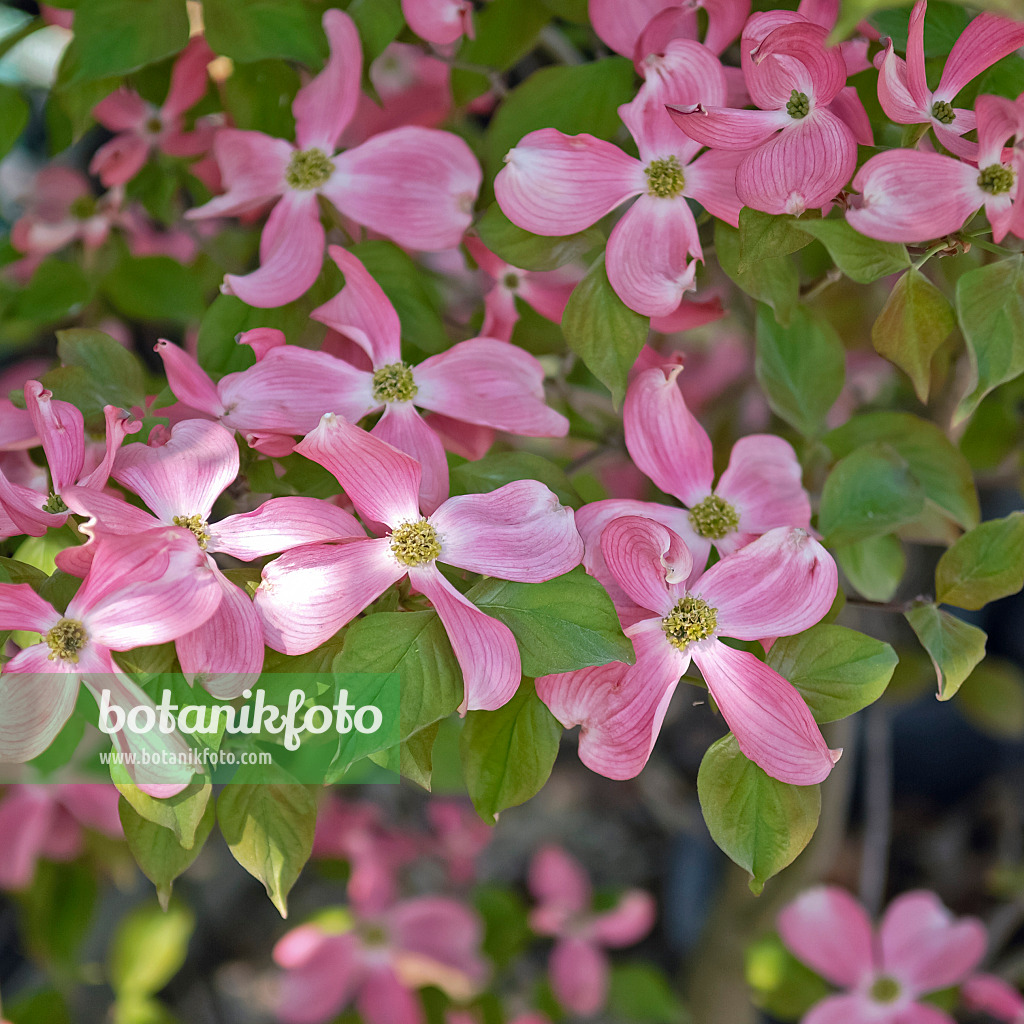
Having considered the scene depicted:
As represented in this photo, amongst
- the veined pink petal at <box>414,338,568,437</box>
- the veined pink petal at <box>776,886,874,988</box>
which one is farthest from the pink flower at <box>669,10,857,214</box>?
the veined pink petal at <box>776,886,874,988</box>

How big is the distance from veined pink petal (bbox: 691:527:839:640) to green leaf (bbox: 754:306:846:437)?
0.52ft

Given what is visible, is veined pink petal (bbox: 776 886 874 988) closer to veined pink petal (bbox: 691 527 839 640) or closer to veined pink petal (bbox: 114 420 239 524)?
veined pink petal (bbox: 691 527 839 640)

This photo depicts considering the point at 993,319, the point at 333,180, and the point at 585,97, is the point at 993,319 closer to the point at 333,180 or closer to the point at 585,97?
the point at 585,97

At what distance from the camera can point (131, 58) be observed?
1.48 feet

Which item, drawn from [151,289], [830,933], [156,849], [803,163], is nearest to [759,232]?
[803,163]

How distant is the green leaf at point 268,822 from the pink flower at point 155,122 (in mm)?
393

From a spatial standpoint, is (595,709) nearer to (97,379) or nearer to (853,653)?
(853,653)

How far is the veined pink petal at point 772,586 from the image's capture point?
0.36m

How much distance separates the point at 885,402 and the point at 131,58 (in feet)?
1.95

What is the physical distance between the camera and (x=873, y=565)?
489mm

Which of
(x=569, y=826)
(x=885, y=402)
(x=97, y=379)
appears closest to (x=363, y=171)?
(x=97, y=379)

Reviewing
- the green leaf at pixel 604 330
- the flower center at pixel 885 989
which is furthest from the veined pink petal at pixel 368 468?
the flower center at pixel 885 989

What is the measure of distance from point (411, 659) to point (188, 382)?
154 mm

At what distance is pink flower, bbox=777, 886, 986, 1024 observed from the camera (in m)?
0.73
